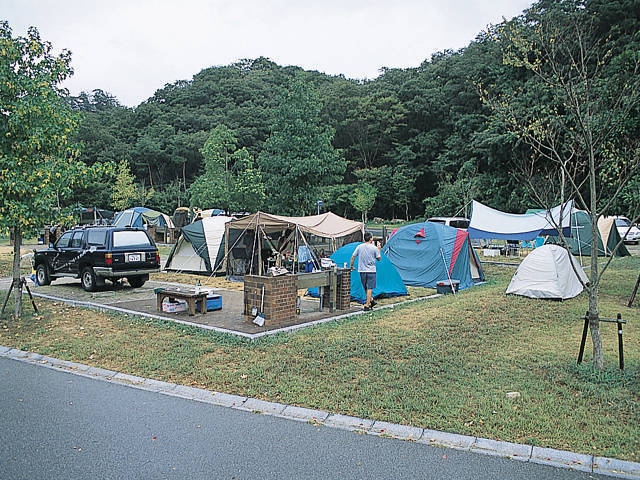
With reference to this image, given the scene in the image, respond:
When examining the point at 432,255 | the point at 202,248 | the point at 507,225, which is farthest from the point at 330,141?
the point at 432,255

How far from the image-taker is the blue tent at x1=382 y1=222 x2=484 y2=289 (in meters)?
14.4

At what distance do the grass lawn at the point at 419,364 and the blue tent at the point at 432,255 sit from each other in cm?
372

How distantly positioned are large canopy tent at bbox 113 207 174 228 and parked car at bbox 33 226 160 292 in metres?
17.2

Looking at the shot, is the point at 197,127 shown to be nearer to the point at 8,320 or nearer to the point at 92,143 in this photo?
the point at 92,143

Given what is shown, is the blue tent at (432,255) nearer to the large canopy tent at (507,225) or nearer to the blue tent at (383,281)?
the blue tent at (383,281)

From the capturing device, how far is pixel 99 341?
8.02 metres

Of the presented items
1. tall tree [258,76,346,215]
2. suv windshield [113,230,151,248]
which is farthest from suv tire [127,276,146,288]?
tall tree [258,76,346,215]

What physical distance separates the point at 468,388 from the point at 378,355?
1516mm

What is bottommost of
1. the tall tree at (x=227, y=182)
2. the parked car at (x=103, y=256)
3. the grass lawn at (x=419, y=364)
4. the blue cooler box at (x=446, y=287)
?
the grass lawn at (x=419, y=364)

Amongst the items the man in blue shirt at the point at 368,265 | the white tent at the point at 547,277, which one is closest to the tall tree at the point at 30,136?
the man in blue shirt at the point at 368,265

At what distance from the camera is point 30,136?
921cm

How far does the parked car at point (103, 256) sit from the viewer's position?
12.9 meters

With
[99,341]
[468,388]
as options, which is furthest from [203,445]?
[99,341]

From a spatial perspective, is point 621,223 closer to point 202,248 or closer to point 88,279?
point 202,248
